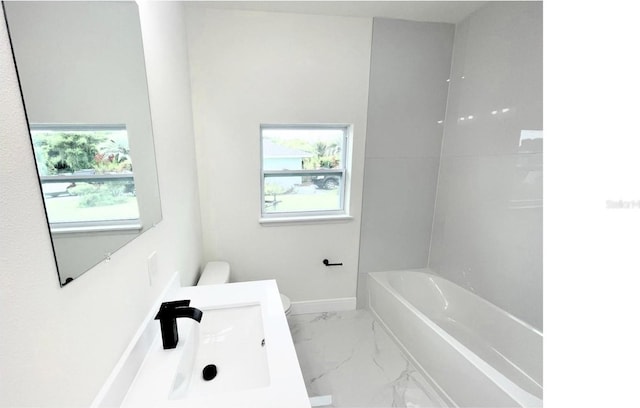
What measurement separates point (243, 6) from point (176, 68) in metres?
0.81

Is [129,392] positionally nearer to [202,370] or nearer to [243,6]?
[202,370]

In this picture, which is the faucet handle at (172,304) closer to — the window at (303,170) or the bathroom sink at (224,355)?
the bathroom sink at (224,355)

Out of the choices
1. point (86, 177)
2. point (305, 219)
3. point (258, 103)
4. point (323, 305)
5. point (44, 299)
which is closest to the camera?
A: point (44, 299)

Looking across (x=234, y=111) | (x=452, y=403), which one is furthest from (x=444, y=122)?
(x=452, y=403)

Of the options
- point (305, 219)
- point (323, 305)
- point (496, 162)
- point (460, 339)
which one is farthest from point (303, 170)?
point (460, 339)

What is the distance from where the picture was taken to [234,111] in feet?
7.14

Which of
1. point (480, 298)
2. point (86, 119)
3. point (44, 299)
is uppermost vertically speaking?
point (86, 119)

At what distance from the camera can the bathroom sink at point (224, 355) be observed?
3.23ft

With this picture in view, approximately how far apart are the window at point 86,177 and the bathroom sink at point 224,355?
0.58 m

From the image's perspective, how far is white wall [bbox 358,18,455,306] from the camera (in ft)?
7.63

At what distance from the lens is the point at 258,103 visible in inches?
86.7

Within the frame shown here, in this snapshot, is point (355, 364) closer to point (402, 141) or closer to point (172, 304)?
point (172, 304)

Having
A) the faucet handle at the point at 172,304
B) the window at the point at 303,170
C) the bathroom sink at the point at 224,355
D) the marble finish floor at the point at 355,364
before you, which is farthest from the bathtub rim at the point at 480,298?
the faucet handle at the point at 172,304

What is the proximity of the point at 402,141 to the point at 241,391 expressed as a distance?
228cm
